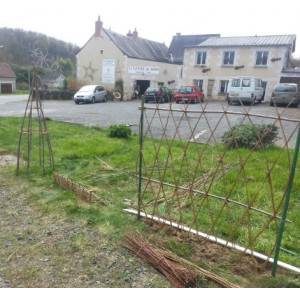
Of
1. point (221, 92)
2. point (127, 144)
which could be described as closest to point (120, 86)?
point (221, 92)

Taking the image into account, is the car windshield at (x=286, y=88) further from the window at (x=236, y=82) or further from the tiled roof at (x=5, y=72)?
the tiled roof at (x=5, y=72)

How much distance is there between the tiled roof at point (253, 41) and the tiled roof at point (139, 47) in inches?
280

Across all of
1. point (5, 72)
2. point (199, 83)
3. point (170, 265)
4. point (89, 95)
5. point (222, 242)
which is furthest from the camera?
point (5, 72)

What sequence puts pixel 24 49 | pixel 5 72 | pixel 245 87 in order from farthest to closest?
pixel 24 49, pixel 5 72, pixel 245 87

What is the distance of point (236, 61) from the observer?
2436 cm

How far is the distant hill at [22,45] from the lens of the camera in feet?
157

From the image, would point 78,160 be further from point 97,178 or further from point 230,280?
point 230,280

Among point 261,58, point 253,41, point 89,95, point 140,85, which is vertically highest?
point 253,41

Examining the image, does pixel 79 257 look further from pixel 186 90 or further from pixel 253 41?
pixel 253 41

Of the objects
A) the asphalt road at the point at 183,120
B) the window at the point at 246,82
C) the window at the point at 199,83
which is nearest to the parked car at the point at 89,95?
the asphalt road at the point at 183,120

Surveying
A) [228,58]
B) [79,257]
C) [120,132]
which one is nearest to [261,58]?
[228,58]

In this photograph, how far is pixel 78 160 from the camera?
6.32m

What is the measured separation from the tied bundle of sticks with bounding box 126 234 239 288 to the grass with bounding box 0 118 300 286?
209mm

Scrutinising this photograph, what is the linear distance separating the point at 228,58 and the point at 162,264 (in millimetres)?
24851
